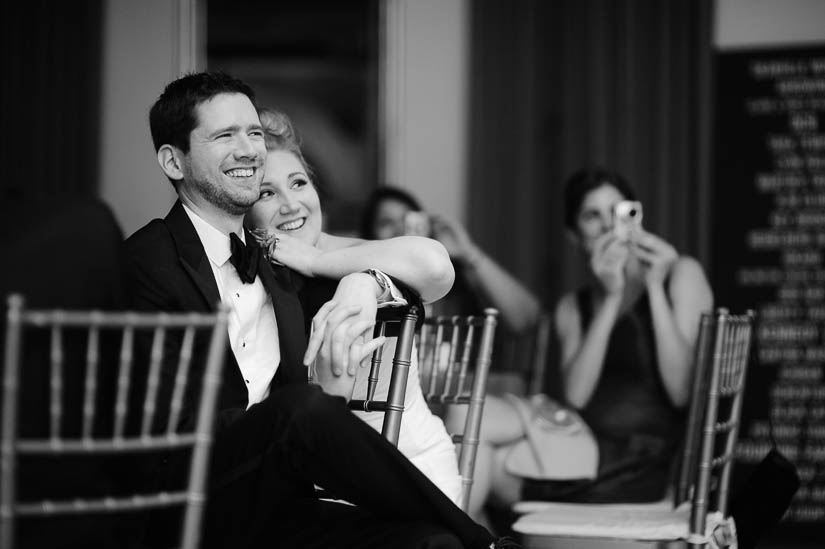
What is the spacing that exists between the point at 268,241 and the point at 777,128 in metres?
2.66

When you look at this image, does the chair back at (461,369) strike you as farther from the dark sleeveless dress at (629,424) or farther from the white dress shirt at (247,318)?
the dark sleeveless dress at (629,424)

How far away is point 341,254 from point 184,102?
42 centimetres

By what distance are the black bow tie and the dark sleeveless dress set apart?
1.18 metres

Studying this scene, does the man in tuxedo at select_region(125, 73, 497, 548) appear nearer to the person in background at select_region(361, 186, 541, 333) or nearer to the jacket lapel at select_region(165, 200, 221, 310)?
the jacket lapel at select_region(165, 200, 221, 310)

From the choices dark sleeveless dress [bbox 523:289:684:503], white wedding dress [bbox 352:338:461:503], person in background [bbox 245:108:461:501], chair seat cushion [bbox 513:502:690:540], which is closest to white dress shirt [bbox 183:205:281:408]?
person in background [bbox 245:108:461:501]

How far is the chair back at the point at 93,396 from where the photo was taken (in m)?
1.22

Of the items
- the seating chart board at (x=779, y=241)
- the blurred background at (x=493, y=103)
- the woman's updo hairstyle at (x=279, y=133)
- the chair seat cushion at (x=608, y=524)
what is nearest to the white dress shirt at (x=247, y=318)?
the woman's updo hairstyle at (x=279, y=133)

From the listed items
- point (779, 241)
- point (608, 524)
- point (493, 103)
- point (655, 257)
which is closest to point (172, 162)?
point (608, 524)

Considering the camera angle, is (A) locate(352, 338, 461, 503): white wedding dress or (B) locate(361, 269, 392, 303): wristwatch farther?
(A) locate(352, 338, 461, 503): white wedding dress

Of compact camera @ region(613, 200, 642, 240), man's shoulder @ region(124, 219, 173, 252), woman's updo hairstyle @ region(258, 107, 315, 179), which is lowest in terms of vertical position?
man's shoulder @ region(124, 219, 173, 252)

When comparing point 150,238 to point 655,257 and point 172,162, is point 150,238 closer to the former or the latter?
point 172,162

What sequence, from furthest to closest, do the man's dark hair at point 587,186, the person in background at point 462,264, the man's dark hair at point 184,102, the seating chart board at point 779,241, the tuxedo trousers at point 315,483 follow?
the seating chart board at point 779,241
the person in background at point 462,264
the man's dark hair at point 587,186
the man's dark hair at point 184,102
the tuxedo trousers at point 315,483

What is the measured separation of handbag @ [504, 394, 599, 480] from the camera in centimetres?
274

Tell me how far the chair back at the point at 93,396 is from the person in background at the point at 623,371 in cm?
151
